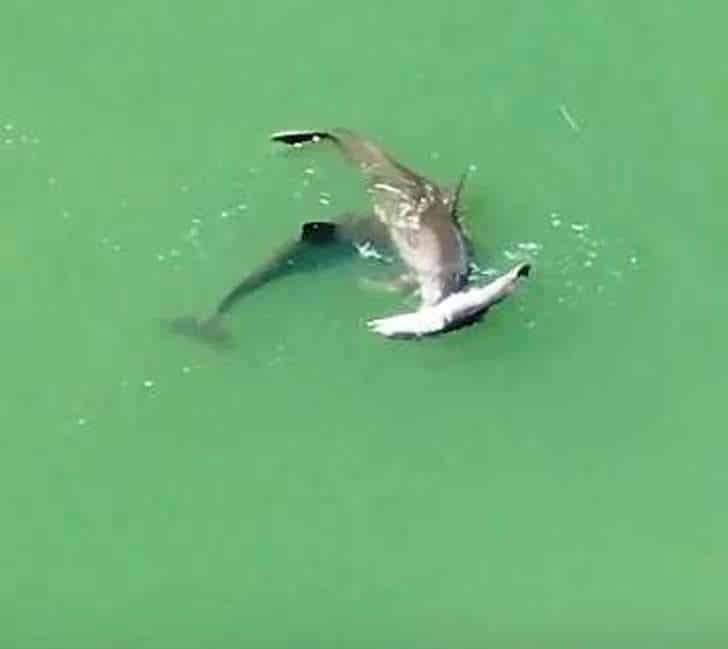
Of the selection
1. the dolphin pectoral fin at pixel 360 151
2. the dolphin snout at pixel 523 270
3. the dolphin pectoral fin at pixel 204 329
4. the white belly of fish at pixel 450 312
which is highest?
the dolphin pectoral fin at pixel 360 151

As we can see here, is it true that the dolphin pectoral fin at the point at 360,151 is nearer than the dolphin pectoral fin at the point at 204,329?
No

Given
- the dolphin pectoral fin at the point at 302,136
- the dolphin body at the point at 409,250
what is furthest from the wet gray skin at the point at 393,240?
the dolphin pectoral fin at the point at 302,136

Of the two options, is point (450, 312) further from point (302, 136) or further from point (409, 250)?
point (302, 136)

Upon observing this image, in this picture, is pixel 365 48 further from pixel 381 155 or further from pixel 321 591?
pixel 321 591

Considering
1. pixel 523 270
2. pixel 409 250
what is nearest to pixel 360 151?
pixel 409 250

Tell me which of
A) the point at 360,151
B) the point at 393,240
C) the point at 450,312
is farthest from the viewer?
the point at 360,151

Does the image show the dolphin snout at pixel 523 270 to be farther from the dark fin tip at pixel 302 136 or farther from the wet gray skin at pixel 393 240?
the dark fin tip at pixel 302 136

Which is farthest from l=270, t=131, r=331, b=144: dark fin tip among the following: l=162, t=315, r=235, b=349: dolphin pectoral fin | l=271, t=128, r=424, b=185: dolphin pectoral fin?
l=162, t=315, r=235, b=349: dolphin pectoral fin
